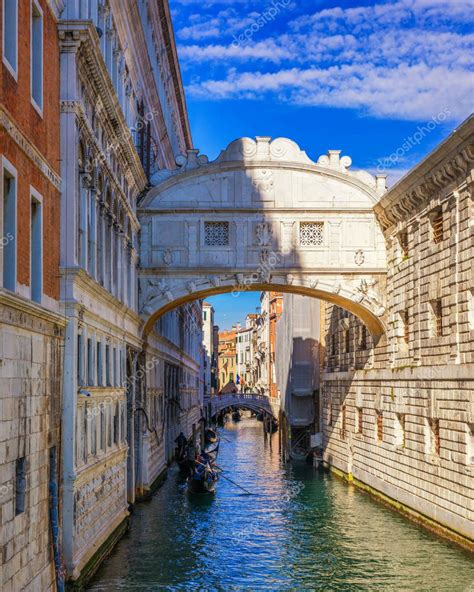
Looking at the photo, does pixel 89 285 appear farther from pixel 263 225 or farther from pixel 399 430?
pixel 399 430

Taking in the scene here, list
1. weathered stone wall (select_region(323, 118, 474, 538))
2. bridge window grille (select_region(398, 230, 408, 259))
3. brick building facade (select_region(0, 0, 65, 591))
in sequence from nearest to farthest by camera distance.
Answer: brick building facade (select_region(0, 0, 65, 591)), weathered stone wall (select_region(323, 118, 474, 538)), bridge window grille (select_region(398, 230, 408, 259))

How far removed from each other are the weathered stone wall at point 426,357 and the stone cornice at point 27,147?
6.83 metres

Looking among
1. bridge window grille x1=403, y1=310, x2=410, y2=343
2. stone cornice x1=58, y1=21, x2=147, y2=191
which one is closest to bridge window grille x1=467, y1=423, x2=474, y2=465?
bridge window grille x1=403, y1=310, x2=410, y2=343

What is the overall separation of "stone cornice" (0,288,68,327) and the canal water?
13.7 ft

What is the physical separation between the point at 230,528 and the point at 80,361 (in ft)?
23.8

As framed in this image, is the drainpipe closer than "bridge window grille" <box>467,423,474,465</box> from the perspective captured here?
Yes

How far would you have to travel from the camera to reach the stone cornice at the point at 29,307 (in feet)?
26.2

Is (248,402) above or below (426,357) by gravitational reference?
below

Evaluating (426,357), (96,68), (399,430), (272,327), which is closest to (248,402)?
(272,327)

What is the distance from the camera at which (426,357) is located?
693 inches

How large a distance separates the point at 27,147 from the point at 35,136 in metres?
0.63

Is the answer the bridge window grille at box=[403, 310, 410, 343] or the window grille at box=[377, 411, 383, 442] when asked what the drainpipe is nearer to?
the bridge window grille at box=[403, 310, 410, 343]

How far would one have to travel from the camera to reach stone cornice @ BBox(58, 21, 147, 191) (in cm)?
1146

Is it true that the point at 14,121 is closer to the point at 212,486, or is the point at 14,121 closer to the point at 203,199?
the point at 203,199
